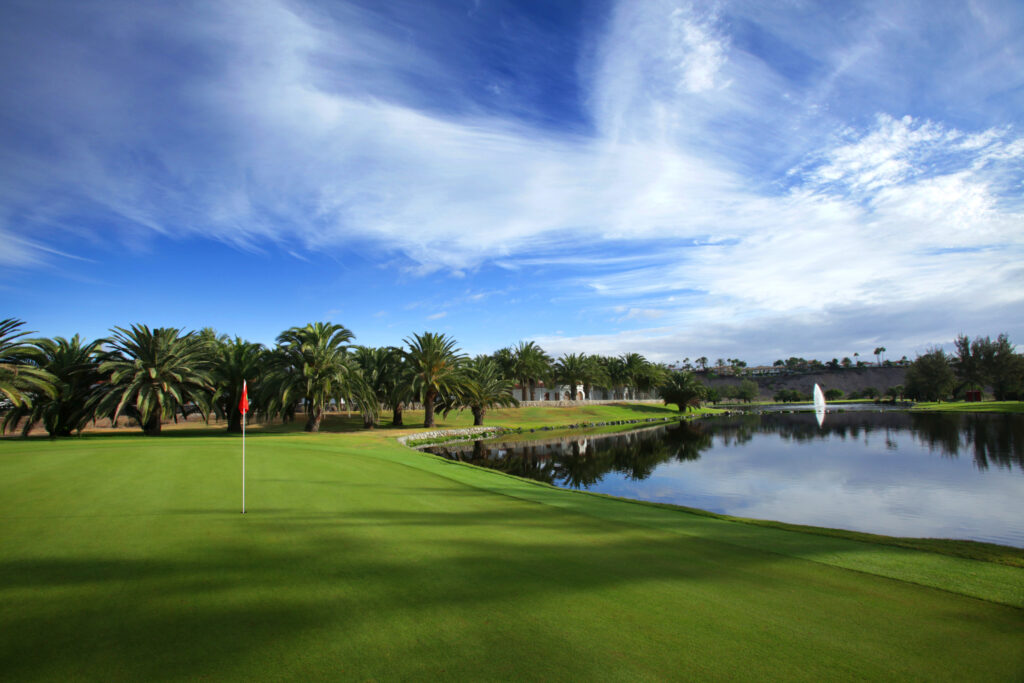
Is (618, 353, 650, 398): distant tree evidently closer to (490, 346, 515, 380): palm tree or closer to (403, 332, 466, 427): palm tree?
(490, 346, 515, 380): palm tree

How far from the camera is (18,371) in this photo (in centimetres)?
2762

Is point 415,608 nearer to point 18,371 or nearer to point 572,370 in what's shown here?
point 18,371

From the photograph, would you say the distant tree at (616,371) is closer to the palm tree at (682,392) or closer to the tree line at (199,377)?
the palm tree at (682,392)

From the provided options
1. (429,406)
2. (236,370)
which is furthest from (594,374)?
(236,370)

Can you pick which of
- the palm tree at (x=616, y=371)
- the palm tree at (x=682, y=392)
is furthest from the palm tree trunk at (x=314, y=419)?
the palm tree at (x=682, y=392)

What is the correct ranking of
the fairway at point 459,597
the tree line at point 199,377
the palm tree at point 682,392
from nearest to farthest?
1. the fairway at point 459,597
2. the tree line at point 199,377
3. the palm tree at point 682,392

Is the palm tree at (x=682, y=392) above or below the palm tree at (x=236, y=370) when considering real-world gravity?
below

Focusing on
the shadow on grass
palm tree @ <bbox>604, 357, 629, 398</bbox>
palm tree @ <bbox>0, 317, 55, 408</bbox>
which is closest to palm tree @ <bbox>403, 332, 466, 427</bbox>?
palm tree @ <bbox>0, 317, 55, 408</bbox>

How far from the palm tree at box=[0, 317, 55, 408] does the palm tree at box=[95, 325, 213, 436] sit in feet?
9.77

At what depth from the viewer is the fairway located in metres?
4.59

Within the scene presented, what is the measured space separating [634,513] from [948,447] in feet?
103

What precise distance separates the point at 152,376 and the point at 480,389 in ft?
87.7

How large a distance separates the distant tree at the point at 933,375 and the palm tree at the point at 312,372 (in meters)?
112

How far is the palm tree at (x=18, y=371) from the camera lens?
2709cm
